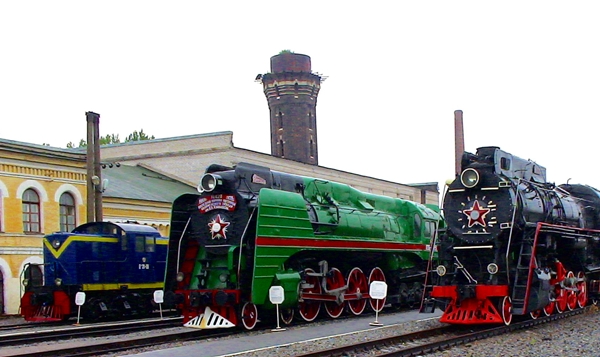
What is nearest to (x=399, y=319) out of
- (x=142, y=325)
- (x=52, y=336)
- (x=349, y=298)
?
(x=349, y=298)

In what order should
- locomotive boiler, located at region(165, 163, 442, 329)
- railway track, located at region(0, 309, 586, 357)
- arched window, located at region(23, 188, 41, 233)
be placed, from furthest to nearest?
arched window, located at region(23, 188, 41, 233) < locomotive boiler, located at region(165, 163, 442, 329) < railway track, located at region(0, 309, 586, 357)

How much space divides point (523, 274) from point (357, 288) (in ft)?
16.7

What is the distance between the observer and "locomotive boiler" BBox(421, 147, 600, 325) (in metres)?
14.5

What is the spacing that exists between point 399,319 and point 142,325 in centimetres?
638

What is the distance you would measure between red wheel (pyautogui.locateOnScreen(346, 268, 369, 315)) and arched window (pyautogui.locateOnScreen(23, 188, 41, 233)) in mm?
13141

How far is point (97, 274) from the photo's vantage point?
20.5m

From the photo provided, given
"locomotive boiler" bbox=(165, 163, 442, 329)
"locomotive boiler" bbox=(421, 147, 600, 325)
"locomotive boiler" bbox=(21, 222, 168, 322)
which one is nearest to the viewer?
"locomotive boiler" bbox=(421, 147, 600, 325)

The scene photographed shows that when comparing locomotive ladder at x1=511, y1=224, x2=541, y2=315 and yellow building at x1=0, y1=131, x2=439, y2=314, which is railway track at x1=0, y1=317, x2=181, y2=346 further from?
locomotive ladder at x1=511, y1=224, x2=541, y2=315

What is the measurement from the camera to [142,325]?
1791cm

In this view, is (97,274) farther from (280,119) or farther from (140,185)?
(280,119)

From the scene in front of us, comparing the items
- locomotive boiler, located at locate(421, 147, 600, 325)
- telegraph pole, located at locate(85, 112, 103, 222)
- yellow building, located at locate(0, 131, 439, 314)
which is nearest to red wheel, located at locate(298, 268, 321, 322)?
locomotive boiler, located at locate(421, 147, 600, 325)

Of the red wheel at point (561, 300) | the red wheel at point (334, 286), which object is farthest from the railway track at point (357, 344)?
the red wheel at point (334, 286)

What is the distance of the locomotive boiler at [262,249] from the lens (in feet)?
50.0

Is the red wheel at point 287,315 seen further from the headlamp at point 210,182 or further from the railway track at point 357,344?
the headlamp at point 210,182
